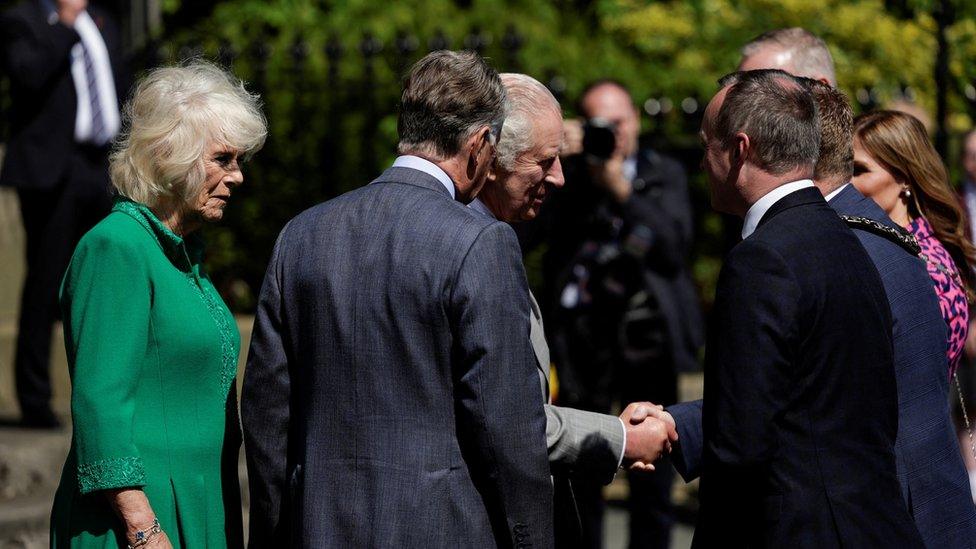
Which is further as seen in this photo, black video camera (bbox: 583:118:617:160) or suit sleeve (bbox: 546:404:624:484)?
black video camera (bbox: 583:118:617:160)

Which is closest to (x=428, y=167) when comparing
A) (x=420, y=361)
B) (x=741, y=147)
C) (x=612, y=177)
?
(x=420, y=361)

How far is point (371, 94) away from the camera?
299 inches

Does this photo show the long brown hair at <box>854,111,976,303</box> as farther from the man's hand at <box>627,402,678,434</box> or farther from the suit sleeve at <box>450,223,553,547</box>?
the suit sleeve at <box>450,223,553,547</box>

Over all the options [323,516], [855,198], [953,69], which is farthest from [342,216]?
[953,69]

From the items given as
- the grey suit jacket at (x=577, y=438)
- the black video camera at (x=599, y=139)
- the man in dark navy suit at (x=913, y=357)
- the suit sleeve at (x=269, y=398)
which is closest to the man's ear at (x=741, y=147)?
the man in dark navy suit at (x=913, y=357)

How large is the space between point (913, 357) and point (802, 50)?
1.42 meters

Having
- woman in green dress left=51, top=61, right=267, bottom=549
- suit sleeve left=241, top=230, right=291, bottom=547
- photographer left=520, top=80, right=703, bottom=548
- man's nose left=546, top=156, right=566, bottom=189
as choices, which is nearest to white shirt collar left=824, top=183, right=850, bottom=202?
man's nose left=546, top=156, right=566, bottom=189

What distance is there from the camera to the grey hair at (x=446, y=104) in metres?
3.04

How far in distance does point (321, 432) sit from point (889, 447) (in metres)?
1.23

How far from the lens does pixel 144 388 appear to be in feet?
10.6

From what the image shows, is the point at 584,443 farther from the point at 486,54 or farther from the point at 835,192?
the point at 486,54

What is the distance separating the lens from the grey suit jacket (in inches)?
127

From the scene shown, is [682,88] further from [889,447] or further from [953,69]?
[889,447]

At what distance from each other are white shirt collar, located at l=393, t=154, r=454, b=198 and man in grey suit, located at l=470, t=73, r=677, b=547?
41 centimetres
